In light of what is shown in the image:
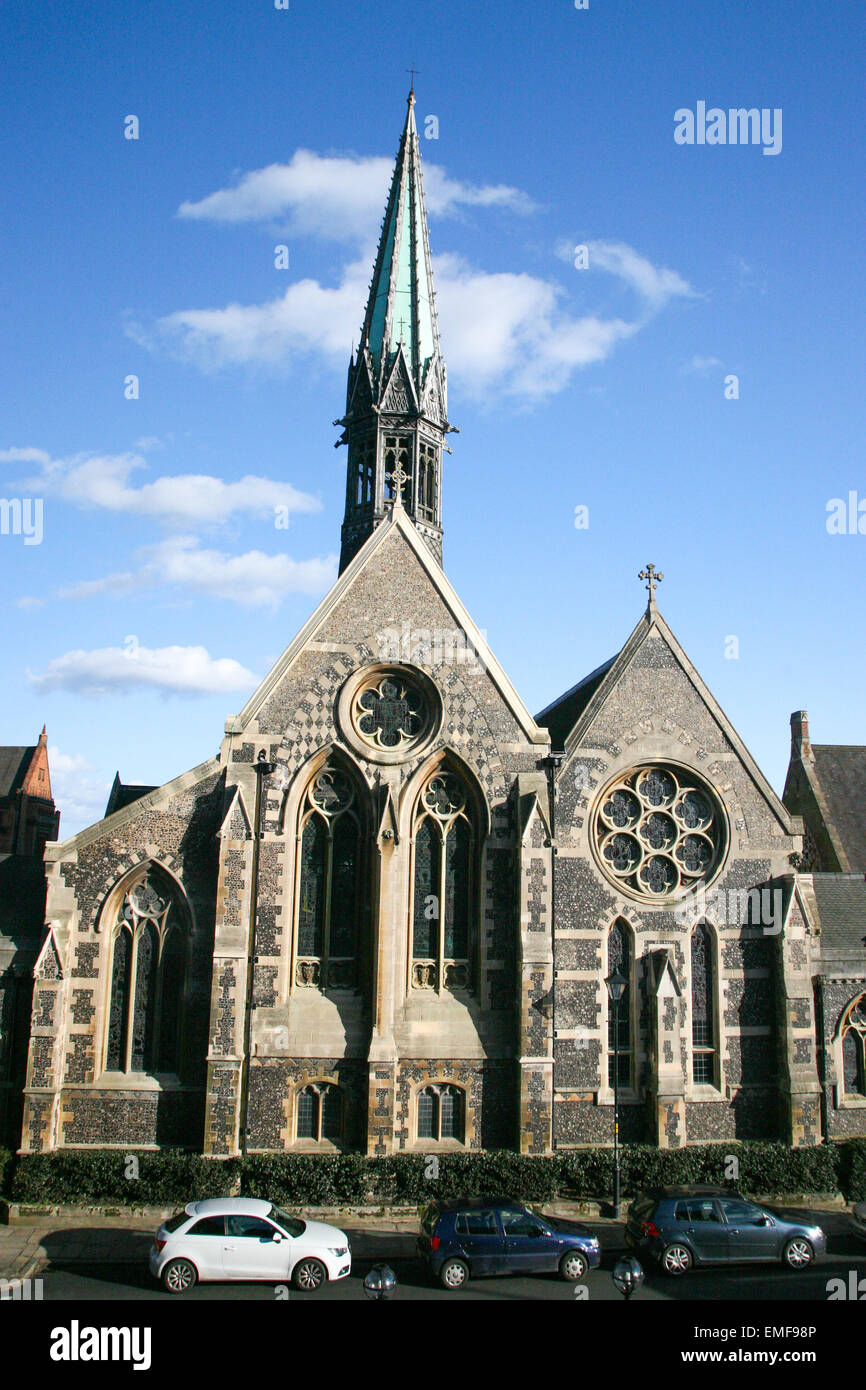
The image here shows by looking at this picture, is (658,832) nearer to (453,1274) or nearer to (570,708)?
(570,708)

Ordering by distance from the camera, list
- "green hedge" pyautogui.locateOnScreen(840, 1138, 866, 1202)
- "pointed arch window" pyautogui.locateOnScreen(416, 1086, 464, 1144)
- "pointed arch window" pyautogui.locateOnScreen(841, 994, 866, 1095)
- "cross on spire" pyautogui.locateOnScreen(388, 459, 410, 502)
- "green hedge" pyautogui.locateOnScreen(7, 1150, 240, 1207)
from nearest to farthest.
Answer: "green hedge" pyautogui.locateOnScreen(7, 1150, 240, 1207) < "pointed arch window" pyautogui.locateOnScreen(416, 1086, 464, 1144) < "green hedge" pyautogui.locateOnScreen(840, 1138, 866, 1202) < "pointed arch window" pyautogui.locateOnScreen(841, 994, 866, 1095) < "cross on spire" pyautogui.locateOnScreen(388, 459, 410, 502)

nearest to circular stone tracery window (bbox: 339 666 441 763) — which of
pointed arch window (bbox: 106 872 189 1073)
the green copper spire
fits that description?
pointed arch window (bbox: 106 872 189 1073)

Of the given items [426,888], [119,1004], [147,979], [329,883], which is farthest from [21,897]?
[426,888]

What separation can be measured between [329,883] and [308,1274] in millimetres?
8553

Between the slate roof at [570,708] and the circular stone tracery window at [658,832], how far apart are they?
2.15 metres

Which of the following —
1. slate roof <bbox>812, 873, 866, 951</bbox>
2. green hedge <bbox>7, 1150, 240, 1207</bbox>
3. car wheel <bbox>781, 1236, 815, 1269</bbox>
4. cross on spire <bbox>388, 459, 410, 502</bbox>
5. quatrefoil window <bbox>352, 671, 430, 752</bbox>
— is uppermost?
cross on spire <bbox>388, 459, 410, 502</bbox>

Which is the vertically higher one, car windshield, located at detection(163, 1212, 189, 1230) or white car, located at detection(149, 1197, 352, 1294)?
car windshield, located at detection(163, 1212, 189, 1230)

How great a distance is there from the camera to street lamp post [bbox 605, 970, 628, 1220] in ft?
70.6

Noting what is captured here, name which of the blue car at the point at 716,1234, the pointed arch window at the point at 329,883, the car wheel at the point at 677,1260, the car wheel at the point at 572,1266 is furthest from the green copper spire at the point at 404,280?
the car wheel at the point at 677,1260

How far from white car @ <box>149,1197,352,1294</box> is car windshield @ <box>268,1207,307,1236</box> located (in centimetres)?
5

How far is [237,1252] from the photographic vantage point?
55.1ft

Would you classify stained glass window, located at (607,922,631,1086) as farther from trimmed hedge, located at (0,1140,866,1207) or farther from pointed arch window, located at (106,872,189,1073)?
pointed arch window, located at (106,872,189,1073)

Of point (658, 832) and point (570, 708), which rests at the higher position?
point (570, 708)
